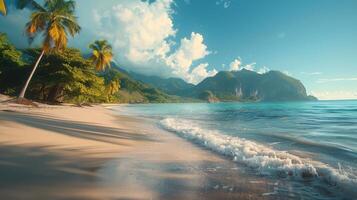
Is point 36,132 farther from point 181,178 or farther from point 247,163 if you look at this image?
point 247,163

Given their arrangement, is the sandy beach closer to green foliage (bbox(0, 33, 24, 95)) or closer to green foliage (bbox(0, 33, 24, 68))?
green foliage (bbox(0, 33, 24, 95))

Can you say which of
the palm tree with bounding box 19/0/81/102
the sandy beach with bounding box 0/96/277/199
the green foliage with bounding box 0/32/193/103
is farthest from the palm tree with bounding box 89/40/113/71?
the sandy beach with bounding box 0/96/277/199

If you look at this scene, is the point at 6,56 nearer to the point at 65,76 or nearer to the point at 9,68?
the point at 9,68

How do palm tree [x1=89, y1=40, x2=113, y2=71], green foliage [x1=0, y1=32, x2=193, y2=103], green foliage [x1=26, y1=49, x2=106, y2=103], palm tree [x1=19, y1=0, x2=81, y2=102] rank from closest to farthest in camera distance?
1. palm tree [x1=19, y1=0, x2=81, y2=102]
2. green foliage [x1=26, y1=49, x2=106, y2=103]
3. green foliage [x1=0, y1=32, x2=193, y2=103]
4. palm tree [x1=89, y1=40, x2=113, y2=71]

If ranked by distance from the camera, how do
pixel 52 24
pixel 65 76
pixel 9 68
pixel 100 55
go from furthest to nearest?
pixel 100 55
pixel 9 68
pixel 65 76
pixel 52 24

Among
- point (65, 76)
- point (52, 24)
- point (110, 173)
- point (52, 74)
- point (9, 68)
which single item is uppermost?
point (52, 24)

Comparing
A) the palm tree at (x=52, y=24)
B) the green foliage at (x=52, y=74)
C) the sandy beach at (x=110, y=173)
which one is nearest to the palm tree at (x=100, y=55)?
the green foliage at (x=52, y=74)

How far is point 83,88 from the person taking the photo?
1298 inches

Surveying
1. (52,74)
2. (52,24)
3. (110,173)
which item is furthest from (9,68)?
(110,173)

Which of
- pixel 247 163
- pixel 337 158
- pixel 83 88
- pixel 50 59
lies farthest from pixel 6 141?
pixel 50 59

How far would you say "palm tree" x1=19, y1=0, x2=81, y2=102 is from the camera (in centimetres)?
2553

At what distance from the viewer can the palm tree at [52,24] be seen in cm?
2553

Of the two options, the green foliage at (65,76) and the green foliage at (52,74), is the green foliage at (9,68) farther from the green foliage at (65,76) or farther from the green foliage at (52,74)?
the green foliage at (65,76)

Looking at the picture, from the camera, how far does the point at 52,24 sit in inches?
1022
